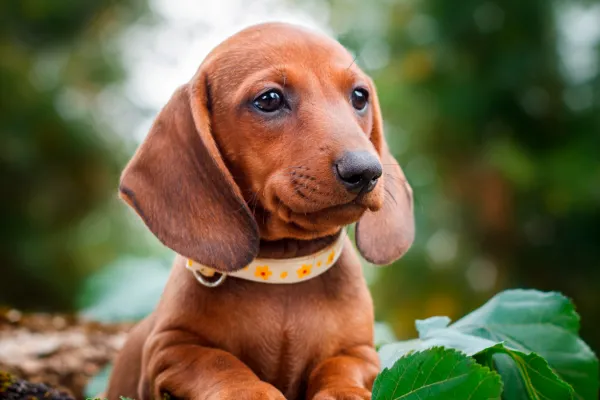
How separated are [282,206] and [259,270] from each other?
0.61ft

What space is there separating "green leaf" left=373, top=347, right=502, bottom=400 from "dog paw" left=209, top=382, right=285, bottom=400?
0.24m

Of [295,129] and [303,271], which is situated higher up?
[295,129]

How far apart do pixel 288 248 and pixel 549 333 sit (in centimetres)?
83

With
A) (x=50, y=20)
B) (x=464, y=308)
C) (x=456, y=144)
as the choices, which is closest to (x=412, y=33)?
(x=456, y=144)

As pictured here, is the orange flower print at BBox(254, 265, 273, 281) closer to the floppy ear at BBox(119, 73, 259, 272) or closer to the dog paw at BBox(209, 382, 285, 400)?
the floppy ear at BBox(119, 73, 259, 272)

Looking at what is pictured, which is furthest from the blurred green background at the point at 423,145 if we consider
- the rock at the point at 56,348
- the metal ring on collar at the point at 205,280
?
the metal ring on collar at the point at 205,280

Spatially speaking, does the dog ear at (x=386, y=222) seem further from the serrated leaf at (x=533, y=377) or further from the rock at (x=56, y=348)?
the rock at (x=56, y=348)

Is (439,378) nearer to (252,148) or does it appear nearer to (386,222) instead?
(386,222)

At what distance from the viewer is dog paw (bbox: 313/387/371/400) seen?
1.57 m

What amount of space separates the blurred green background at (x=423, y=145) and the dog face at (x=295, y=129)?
253 cm

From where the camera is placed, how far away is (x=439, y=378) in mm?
1586

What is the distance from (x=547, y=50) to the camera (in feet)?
16.2

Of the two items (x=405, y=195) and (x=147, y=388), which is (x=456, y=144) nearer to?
(x=405, y=195)

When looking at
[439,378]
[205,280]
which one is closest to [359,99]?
[205,280]
